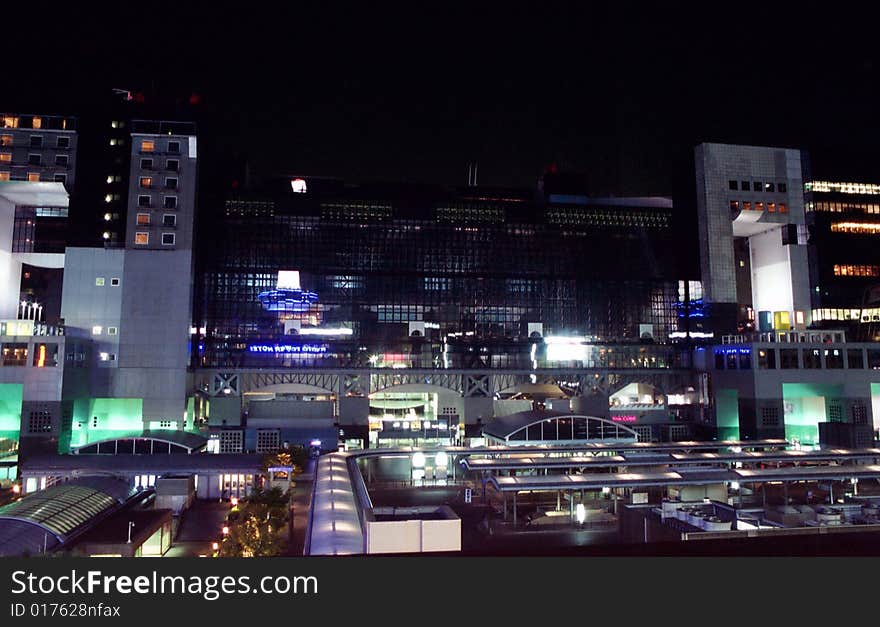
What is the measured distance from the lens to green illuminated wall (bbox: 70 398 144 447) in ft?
274

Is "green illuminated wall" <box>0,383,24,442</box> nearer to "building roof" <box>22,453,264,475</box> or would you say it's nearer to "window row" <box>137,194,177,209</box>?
"window row" <box>137,194,177,209</box>

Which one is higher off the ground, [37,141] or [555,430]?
[37,141]

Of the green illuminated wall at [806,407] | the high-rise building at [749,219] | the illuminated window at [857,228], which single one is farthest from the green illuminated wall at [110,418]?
the illuminated window at [857,228]

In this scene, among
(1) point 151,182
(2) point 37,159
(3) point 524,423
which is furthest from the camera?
(2) point 37,159

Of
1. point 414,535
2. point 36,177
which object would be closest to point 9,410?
point 36,177

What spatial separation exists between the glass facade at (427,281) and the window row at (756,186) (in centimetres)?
1205

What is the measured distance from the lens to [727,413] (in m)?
98.4

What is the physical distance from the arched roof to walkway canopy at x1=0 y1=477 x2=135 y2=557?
39.5 m

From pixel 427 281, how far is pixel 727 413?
49.8 meters

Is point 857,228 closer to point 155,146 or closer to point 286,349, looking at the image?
point 286,349

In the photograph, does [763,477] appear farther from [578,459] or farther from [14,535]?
[14,535]

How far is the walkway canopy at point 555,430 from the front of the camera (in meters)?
70.6

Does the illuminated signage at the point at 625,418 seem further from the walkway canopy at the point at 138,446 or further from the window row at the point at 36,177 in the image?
the window row at the point at 36,177

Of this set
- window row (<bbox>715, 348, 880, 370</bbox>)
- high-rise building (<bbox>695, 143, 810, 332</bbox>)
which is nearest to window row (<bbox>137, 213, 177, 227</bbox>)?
high-rise building (<bbox>695, 143, 810, 332</bbox>)
